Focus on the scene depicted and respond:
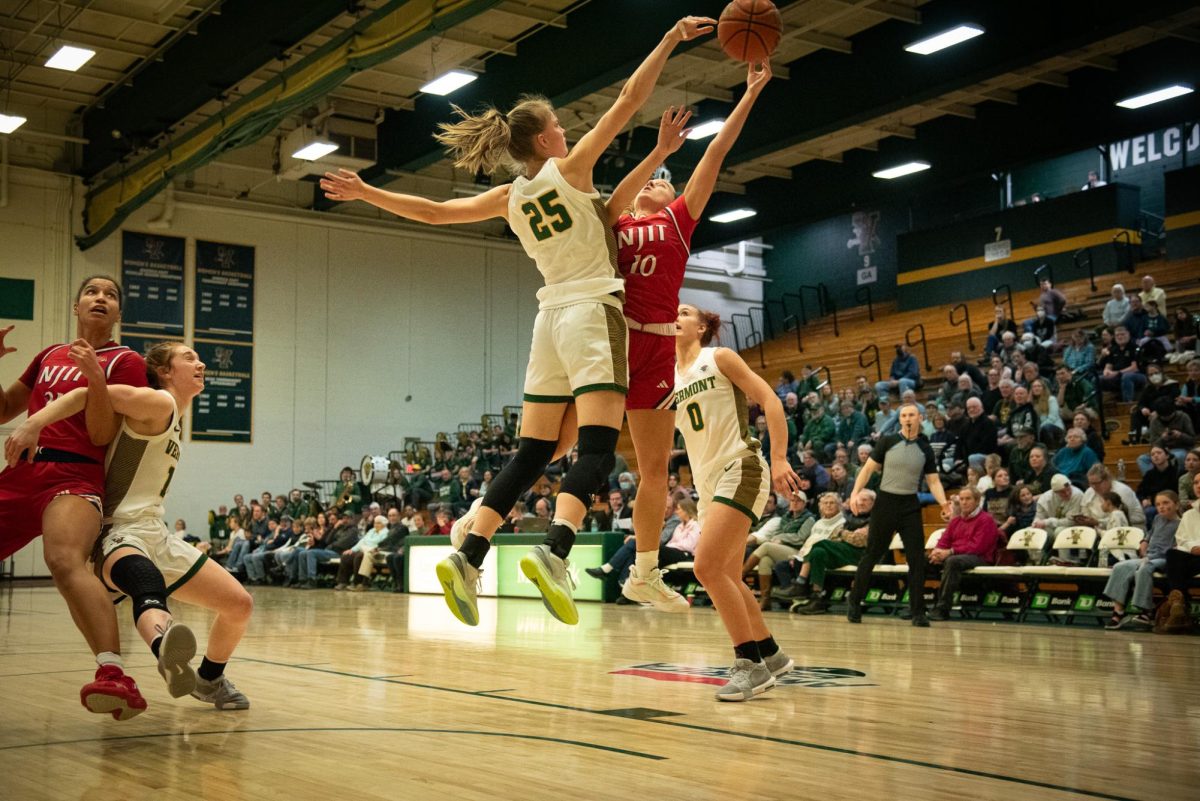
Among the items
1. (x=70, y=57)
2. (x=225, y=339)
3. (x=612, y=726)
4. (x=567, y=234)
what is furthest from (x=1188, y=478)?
(x=225, y=339)

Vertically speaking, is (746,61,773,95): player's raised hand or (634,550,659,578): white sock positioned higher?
(746,61,773,95): player's raised hand

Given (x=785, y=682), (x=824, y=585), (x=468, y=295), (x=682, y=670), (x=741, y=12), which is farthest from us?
(x=468, y=295)

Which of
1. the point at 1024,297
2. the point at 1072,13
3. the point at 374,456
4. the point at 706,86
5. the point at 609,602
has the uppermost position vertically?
the point at 706,86

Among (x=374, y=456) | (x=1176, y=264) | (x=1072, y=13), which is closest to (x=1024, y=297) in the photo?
(x=1176, y=264)

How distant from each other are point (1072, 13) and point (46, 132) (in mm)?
17334

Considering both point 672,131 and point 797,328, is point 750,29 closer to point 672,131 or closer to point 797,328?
point 672,131

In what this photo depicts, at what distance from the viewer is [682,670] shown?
244 inches

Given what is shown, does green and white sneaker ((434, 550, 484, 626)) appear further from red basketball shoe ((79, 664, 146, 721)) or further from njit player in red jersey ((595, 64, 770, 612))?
red basketball shoe ((79, 664, 146, 721))

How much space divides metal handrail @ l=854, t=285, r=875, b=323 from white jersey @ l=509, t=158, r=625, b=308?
21.7 meters

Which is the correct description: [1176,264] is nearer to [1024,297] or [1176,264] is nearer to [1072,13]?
[1024,297]

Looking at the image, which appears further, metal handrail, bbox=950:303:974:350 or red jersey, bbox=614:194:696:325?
metal handrail, bbox=950:303:974:350

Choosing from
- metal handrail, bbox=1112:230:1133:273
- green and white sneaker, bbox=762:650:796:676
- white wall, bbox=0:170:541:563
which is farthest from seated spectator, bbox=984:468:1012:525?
white wall, bbox=0:170:541:563

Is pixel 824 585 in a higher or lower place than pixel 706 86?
lower

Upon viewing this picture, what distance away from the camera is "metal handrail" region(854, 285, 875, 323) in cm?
2531
